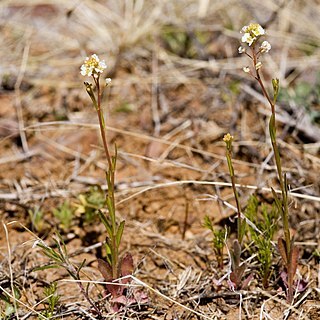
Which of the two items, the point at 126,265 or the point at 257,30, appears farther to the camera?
the point at 126,265

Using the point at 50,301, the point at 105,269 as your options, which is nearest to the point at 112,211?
the point at 105,269

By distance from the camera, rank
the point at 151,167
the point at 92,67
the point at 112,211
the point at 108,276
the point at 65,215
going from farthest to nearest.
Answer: the point at 151,167 → the point at 65,215 → the point at 108,276 → the point at 112,211 → the point at 92,67

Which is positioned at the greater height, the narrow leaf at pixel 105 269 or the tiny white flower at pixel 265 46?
the tiny white flower at pixel 265 46

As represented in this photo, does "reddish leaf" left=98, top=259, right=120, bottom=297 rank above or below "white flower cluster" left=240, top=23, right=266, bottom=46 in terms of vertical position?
below

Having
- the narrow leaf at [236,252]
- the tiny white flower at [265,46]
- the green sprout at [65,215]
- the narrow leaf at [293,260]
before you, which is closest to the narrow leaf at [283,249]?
the narrow leaf at [293,260]

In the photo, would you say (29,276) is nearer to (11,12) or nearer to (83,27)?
(83,27)

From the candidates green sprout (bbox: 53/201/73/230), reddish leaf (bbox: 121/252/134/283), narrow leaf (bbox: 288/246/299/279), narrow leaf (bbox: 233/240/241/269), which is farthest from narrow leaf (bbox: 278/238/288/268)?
green sprout (bbox: 53/201/73/230)

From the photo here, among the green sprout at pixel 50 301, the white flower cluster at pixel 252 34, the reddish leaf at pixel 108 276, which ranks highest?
the white flower cluster at pixel 252 34

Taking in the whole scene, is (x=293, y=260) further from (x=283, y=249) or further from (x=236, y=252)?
(x=236, y=252)

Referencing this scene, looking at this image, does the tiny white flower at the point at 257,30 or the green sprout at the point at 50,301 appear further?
the green sprout at the point at 50,301

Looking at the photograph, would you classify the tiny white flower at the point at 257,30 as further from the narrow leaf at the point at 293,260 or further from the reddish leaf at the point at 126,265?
the reddish leaf at the point at 126,265

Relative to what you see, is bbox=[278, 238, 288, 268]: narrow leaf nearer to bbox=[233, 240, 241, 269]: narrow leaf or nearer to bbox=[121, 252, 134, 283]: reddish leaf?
bbox=[233, 240, 241, 269]: narrow leaf

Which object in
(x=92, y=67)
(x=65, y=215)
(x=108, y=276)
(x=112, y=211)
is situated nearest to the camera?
(x=92, y=67)
